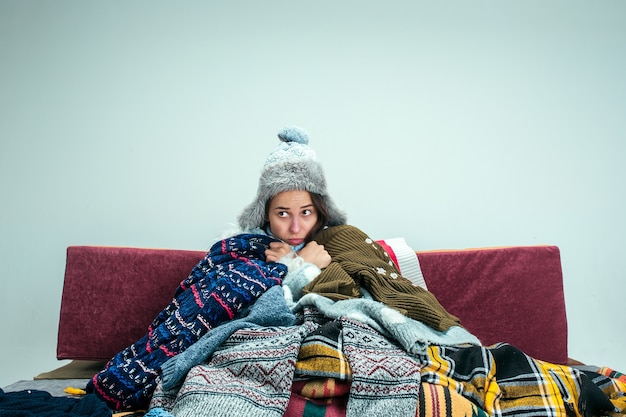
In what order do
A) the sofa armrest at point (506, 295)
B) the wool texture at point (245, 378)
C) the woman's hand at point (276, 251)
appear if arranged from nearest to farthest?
the wool texture at point (245, 378) → the woman's hand at point (276, 251) → the sofa armrest at point (506, 295)

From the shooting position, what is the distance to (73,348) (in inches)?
70.8

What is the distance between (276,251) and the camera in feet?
5.43

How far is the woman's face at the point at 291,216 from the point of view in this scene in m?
1.69

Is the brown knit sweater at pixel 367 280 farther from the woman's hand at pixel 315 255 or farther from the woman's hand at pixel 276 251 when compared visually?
the woman's hand at pixel 276 251

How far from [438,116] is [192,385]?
1.71 meters

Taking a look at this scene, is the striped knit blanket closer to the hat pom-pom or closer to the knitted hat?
the knitted hat

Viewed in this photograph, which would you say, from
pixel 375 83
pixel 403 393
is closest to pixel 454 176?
pixel 375 83

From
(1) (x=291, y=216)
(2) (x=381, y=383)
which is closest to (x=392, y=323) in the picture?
(2) (x=381, y=383)

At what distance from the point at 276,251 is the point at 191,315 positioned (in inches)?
15.2

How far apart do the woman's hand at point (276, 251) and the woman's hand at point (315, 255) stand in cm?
5

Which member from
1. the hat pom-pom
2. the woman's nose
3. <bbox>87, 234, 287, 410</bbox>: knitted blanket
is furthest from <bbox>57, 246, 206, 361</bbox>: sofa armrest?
the hat pom-pom

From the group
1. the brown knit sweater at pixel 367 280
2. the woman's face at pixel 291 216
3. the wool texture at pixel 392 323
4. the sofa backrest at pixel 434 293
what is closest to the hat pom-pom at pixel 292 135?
the woman's face at pixel 291 216

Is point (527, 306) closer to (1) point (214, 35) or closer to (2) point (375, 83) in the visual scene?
(2) point (375, 83)

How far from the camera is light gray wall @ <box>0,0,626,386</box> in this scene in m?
2.23
